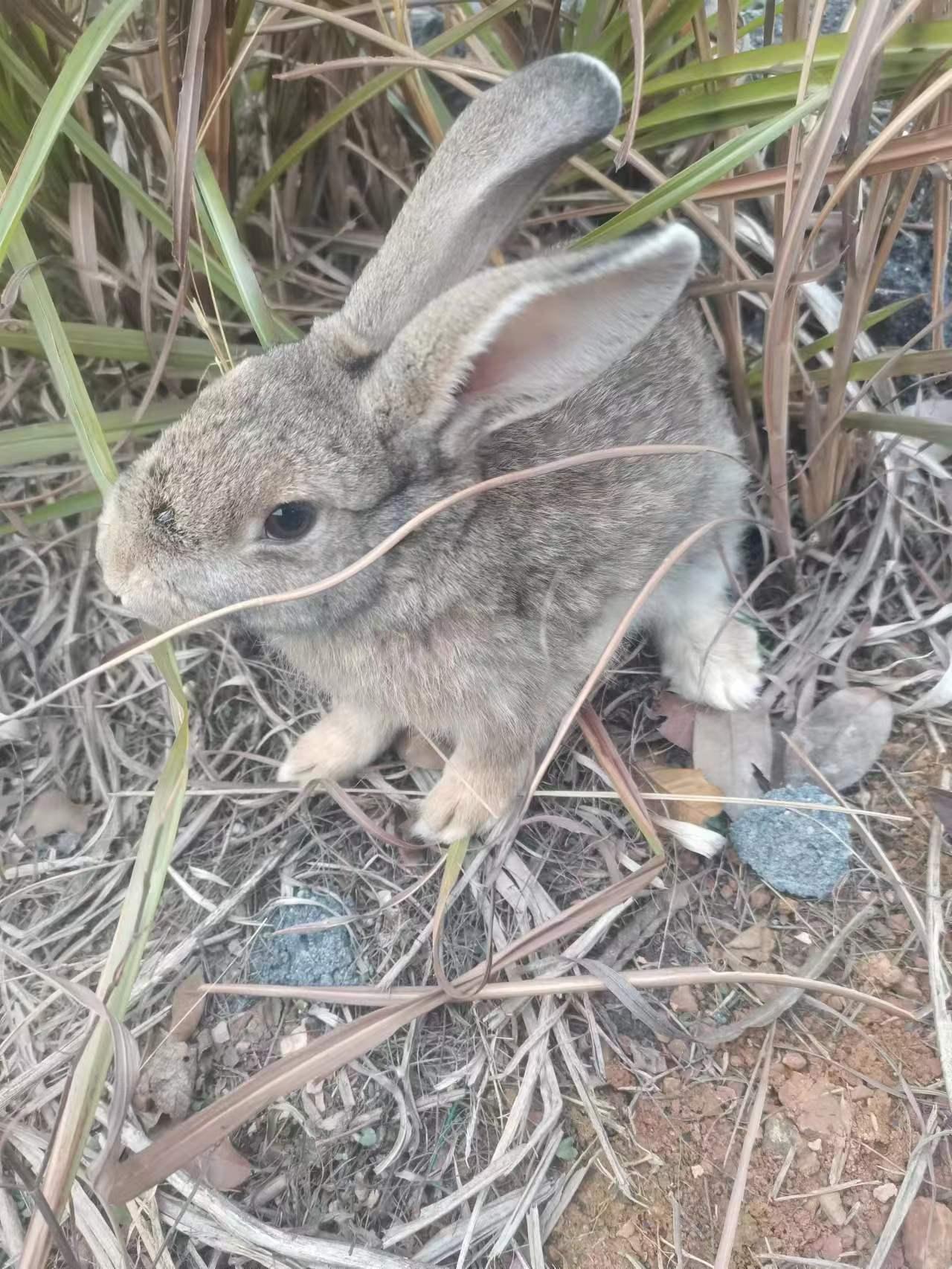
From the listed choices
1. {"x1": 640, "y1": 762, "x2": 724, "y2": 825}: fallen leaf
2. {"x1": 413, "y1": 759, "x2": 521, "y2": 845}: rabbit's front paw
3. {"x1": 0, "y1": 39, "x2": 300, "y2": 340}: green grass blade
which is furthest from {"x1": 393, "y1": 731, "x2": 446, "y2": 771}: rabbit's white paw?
{"x1": 0, "y1": 39, "x2": 300, "y2": 340}: green grass blade

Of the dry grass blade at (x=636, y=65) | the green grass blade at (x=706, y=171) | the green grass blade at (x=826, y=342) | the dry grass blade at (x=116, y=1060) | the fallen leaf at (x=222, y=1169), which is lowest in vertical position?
the fallen leaf at (x=222, y=1169)

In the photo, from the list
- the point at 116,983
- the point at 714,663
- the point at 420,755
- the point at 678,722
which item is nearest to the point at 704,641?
the point at 714,663

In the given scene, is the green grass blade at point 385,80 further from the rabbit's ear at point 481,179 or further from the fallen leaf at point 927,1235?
the fallen leaf at point 927,1235

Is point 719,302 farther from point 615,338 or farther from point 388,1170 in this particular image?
point 388,1170

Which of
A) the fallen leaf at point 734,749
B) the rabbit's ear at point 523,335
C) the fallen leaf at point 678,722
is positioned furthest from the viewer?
the fallen leaf at point 678,722

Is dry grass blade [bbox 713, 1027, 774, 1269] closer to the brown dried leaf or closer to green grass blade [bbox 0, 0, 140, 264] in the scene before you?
the brown dried leaf

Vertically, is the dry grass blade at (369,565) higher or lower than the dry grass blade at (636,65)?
lower

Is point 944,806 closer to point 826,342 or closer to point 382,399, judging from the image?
point 826,342

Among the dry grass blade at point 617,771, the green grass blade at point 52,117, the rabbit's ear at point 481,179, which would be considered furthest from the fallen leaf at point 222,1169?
the green grass blade at point 52,117
